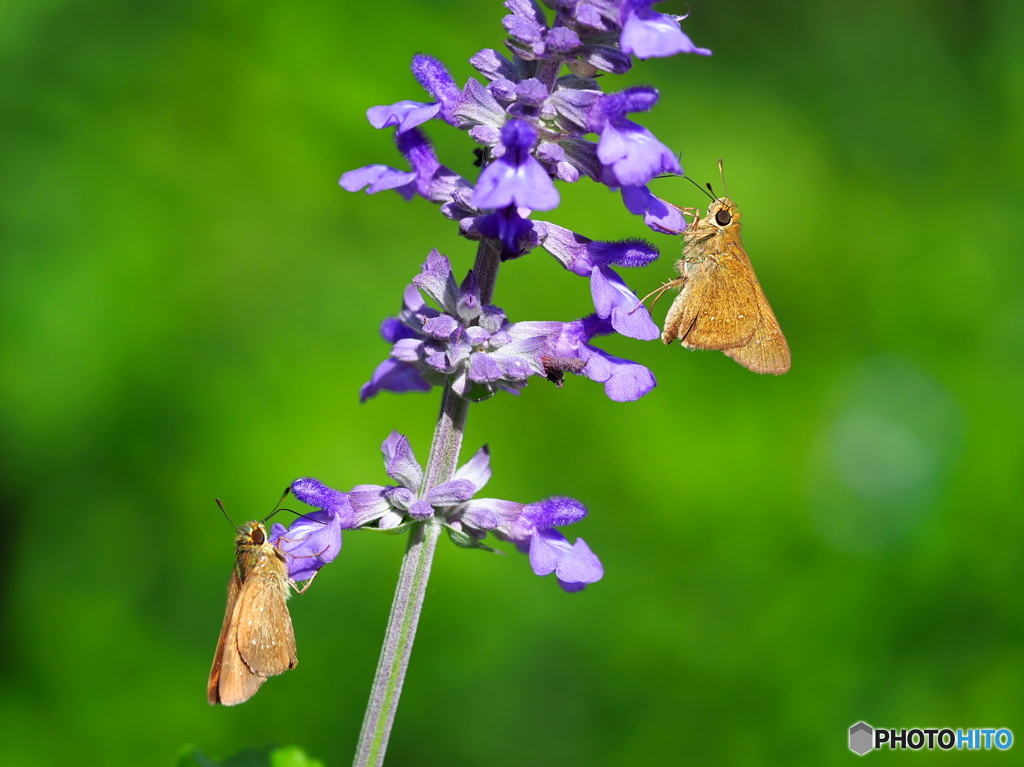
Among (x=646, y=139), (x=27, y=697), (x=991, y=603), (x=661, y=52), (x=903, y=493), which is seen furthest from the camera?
(x=903, y=493)

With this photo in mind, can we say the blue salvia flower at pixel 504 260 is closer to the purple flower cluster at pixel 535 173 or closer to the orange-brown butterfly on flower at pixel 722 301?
the purple flower cluster at pixel 535 173

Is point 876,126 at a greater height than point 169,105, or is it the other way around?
point 876,126

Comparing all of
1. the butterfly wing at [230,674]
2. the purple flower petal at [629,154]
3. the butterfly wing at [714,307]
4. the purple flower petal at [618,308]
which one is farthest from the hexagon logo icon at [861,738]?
the purple flower petal at [629,154]

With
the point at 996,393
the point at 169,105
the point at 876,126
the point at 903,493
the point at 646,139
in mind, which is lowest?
the point at 646,139

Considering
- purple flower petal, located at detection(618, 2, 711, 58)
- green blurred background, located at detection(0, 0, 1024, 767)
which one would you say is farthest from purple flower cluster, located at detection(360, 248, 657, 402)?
green blurred background, located at detection(0, 0, 1024, 767)

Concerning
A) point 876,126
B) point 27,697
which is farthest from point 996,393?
point 27,697

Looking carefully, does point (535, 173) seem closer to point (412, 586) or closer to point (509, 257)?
point (509, 257)

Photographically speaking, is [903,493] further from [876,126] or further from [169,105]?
[169,105]

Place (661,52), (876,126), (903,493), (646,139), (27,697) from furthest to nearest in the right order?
(876,126) → (903,493) → (27,697) → (646,139) → (661,52)

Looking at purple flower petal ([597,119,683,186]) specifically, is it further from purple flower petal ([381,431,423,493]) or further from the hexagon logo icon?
the hexagon logo icon
